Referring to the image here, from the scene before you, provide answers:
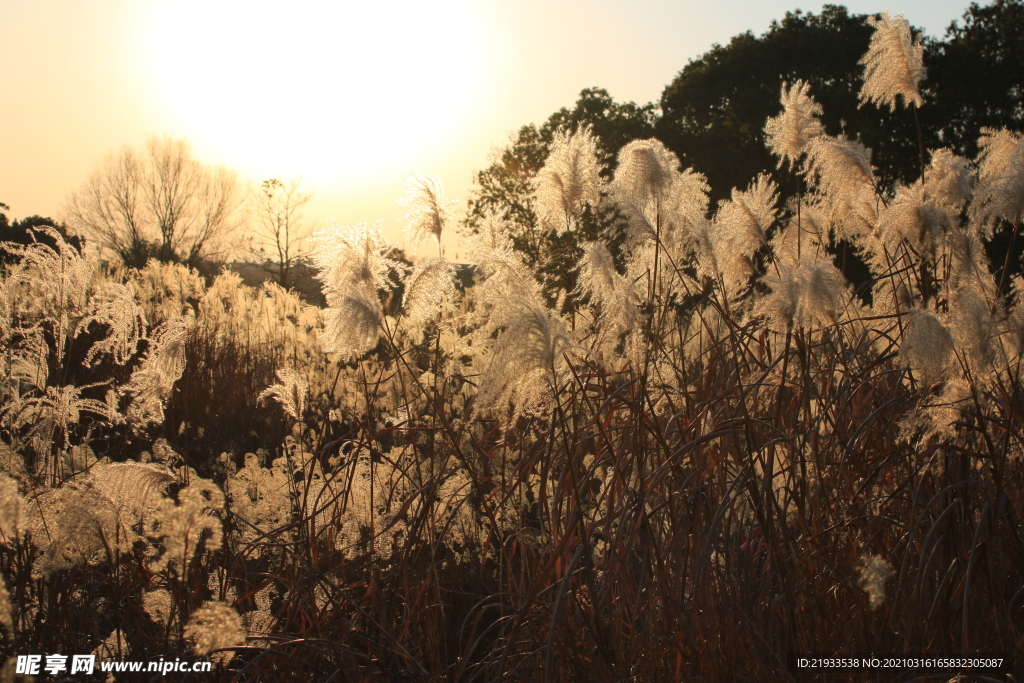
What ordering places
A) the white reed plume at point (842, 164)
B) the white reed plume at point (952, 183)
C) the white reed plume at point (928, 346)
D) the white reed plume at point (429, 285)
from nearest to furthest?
the white reed plume at point (928, 346) < the white reed plume at point (429, 285) < the white reed plume at point (842, 164) < the white reed plume at point (952, 183)

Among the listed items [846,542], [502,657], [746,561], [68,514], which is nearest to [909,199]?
[846,542]

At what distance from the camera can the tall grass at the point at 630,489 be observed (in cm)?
161

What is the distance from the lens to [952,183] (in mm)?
2764

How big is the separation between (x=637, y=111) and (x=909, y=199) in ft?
58.7

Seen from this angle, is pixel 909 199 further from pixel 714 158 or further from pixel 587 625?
Result: pixel 714 158

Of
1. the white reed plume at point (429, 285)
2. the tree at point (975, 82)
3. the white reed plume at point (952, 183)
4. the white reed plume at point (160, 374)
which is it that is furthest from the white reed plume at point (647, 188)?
the tree at point (975, 82)

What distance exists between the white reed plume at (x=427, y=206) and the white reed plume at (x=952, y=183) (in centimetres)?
189

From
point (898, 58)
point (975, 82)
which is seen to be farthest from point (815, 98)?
point (898, 58)

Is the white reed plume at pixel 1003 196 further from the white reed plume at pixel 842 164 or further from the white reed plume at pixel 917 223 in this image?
the white reed plume at pixel 842 164

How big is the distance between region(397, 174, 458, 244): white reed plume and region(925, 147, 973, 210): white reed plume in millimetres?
1891

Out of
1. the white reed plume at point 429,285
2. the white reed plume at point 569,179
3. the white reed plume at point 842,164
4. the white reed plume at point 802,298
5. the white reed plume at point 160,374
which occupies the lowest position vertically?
the white reed plume at point 802,298

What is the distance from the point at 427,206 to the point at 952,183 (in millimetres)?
2071

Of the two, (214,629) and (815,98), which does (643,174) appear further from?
(815,98)

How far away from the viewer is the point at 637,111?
19219 millimetres
